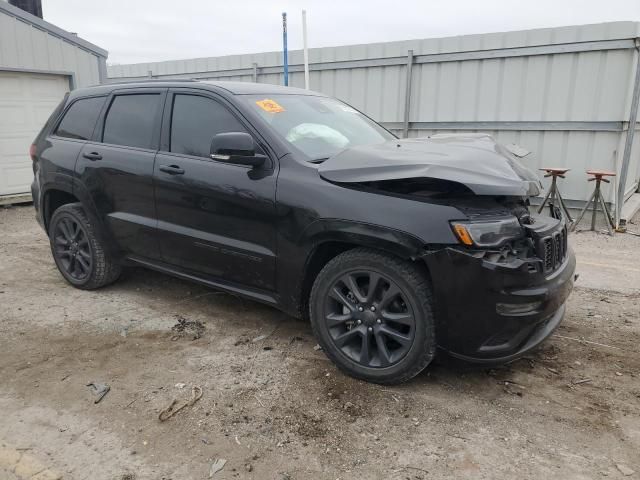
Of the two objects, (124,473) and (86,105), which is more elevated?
(86,105)

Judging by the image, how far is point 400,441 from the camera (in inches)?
101

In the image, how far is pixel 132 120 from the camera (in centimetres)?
423

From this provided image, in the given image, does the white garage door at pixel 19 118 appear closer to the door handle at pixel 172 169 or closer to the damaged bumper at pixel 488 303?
the door handle at pixel 172 169

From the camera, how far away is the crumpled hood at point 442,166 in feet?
8.90

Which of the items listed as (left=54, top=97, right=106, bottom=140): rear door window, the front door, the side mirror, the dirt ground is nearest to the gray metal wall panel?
(left=54, top=97, right=106, bottom=140): rear door window

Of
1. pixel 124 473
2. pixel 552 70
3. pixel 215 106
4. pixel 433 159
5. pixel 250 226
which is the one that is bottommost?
pixel 124 473

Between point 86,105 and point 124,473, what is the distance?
11.5 ft

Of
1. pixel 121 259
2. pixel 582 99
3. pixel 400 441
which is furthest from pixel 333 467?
pixel 582 99

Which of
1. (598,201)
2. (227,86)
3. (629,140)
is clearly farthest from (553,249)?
(629,140)

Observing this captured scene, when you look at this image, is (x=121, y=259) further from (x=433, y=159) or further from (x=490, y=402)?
(x=490, y=402)

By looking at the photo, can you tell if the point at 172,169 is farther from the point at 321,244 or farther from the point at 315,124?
the point at 321,244

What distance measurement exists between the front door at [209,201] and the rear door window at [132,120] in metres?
0.19

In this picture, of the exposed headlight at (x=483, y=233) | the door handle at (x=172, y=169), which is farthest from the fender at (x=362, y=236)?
the door handle at (x=172, y=169)

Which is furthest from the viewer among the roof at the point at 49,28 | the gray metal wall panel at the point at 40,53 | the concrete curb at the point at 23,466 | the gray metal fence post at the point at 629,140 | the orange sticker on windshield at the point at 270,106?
the gray metal wall panel at the point at 40,53
